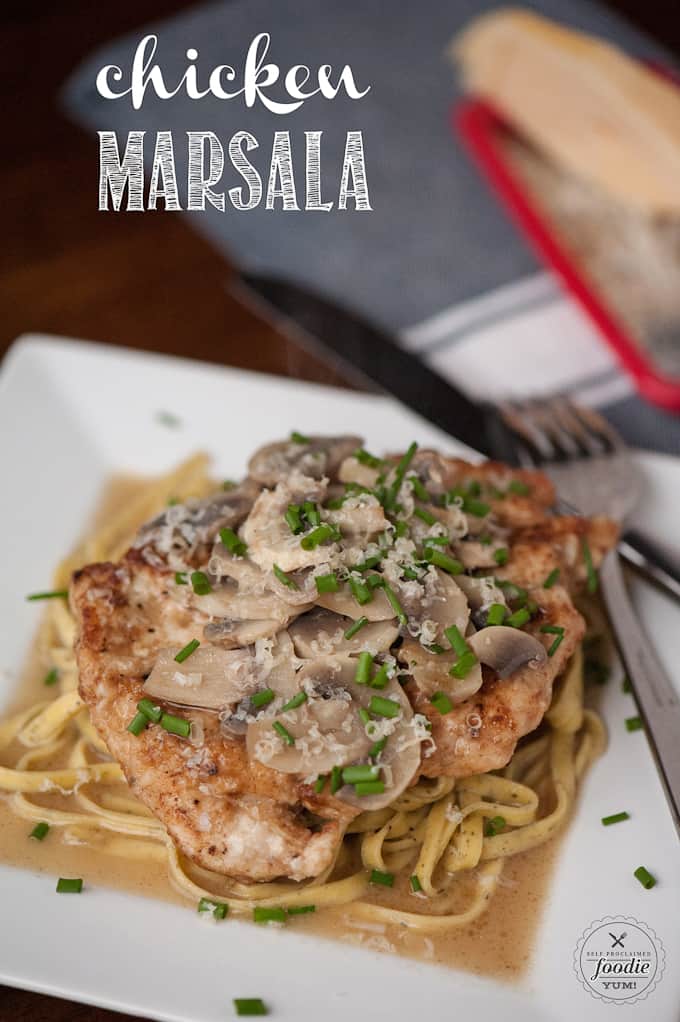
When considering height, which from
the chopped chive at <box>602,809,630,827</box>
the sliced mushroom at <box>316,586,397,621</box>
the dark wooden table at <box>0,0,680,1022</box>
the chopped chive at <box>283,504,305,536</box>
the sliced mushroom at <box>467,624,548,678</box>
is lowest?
the chopped chive at <box>602,809,630,827</box>

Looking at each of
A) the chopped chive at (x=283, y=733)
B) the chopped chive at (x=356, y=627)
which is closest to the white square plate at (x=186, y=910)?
the chopped chive at (x=283, y=733)

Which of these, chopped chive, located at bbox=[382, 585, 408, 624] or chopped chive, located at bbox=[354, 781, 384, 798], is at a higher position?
chopped chive, located at bbox=[382, 585, 408, 624]

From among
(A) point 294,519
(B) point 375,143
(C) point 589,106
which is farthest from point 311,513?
(B) point 375,143

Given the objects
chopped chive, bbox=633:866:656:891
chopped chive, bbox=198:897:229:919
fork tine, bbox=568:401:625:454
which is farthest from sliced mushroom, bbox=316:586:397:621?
fork tine, bbox=568:401:625:454

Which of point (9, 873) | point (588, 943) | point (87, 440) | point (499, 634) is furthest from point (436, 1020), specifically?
point (87, 440)

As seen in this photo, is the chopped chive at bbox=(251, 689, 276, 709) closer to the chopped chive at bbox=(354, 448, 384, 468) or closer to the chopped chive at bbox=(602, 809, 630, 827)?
the chopped chive at bbox=(354, 448, 384, 468)

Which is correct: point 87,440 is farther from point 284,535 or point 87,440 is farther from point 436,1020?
point 436,1020

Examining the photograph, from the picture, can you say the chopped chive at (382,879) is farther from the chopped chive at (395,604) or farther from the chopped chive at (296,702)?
the chopped chive at (395,604)
